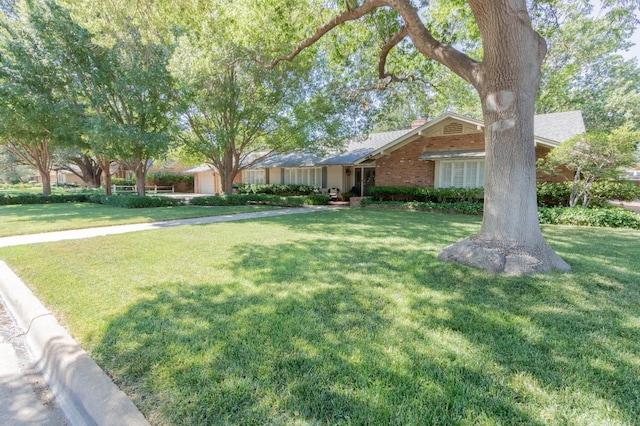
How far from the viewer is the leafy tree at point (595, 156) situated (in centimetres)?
970

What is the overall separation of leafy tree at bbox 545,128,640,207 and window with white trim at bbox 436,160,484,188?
337 cm

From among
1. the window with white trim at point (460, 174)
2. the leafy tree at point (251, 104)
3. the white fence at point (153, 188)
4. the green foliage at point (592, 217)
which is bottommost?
the green foliage at point (592, 217)

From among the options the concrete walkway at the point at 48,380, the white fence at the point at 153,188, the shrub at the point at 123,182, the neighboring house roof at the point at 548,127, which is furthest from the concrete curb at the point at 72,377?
the shrub at the point at 123,182

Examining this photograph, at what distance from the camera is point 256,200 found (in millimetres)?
18641

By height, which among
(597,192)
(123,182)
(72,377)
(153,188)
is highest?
(123,182)

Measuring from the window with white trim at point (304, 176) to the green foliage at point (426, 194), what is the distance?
6143 millimetres

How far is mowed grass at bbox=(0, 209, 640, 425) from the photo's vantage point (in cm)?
203

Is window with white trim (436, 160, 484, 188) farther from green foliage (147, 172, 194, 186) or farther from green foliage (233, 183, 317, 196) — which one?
green foliage (147, 172, 194, 186)

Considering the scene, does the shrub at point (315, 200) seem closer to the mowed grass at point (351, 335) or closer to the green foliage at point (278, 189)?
the green foliage at point (278, 189)

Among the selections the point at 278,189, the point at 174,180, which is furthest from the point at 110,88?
the point at 174,180

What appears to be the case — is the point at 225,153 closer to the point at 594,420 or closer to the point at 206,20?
the point at 206,20

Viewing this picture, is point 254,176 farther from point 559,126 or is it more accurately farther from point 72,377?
point 72,377

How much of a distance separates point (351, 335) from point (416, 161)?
15.6m

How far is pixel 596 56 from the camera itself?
23.4m
